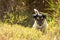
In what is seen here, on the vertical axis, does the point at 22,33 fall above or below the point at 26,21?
above

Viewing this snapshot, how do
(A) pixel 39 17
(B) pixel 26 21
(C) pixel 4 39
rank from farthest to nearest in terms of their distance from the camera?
(B) pixel 26 21 < (A) pixel 39 17 < (C) pixel 4 39

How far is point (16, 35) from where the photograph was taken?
6.32 metres

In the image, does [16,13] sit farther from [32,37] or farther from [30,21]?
[32,37]

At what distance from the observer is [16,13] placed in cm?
1134

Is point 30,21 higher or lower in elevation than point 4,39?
lower

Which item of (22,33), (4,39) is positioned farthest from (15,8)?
(4,39)

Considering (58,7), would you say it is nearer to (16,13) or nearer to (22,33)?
(16,13)

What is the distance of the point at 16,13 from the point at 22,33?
187 inches

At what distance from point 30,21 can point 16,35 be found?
18.6 ft

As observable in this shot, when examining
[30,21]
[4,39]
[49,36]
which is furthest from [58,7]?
[4,39]

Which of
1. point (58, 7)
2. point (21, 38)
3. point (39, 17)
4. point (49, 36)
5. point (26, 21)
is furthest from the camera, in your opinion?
point (26, 21)

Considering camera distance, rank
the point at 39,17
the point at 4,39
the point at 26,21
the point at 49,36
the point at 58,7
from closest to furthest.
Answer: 1. the point at 4,39
2. the point at 49,36
3. the point at 39,17
4. the point at 58,7
5. the point at 26,21

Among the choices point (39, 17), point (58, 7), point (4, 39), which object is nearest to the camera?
point (4, 39)

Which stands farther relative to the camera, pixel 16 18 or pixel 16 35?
pixel 16 18
